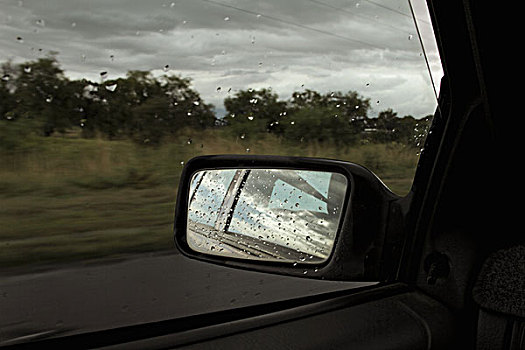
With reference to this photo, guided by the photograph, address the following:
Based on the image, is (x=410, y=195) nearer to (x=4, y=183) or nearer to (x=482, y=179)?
(x=482, y=179)

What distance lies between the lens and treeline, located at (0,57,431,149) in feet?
6.87

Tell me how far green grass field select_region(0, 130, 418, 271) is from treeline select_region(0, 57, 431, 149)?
63 millimetres

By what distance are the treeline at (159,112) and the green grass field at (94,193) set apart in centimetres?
6

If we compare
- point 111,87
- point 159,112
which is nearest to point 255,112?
point 159,112

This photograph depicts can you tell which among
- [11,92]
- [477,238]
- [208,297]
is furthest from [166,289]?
[477,238]

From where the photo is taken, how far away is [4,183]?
2146 mm

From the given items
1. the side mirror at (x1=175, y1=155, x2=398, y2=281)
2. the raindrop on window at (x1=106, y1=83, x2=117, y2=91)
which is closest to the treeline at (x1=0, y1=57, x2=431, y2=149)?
the raindrop on window at (x1=106, y1=83, x2=117, y2=91)

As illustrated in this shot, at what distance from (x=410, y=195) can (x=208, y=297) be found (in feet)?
2.91

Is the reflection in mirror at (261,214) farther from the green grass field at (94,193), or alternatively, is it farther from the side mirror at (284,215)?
the green grass field at (94,193)

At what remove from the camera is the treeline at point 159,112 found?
209 cm

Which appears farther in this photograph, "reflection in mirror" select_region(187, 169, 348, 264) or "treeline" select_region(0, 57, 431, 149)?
"reflection in mirror" select_region(187, 169, 348, 264)

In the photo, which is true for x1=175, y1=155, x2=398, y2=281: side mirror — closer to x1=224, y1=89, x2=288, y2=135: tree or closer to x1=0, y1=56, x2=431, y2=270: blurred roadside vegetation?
x1=0, y1=56, x2=431, y2=270: blurred roadside vegetation

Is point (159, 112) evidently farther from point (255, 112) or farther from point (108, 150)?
point (255, 112)

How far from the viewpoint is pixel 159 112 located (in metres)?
2.51
